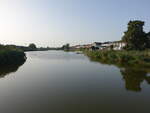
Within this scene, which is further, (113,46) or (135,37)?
(113,46)

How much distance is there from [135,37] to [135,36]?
0.74 feet

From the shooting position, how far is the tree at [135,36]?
38062 millimetres

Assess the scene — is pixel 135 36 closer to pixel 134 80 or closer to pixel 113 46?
pixel 134 80

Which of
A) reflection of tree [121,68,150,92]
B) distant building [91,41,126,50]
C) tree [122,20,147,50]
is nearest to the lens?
reflection of tree [121,68,150,92]

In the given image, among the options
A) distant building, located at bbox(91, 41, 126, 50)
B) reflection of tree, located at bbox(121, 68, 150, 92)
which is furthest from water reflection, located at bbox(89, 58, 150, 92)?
distant building, located at bbox(91, 41, 126, 50)

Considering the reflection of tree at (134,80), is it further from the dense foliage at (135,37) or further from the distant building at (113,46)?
the distant building at (113,46)

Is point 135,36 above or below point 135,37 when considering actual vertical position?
above

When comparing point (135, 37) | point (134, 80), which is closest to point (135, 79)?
point (134, 80)

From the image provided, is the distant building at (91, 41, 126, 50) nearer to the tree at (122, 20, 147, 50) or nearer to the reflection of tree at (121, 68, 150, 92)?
the tree at (122, 20, 147, 50)

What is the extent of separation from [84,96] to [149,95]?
4192 mm

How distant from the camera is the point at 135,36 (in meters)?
38.1

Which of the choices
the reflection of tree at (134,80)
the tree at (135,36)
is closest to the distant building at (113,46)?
the tree at (135,36)

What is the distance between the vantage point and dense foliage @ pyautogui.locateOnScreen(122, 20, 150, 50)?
38062 mm

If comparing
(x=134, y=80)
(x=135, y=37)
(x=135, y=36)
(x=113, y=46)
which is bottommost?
(x=134, y=80)
